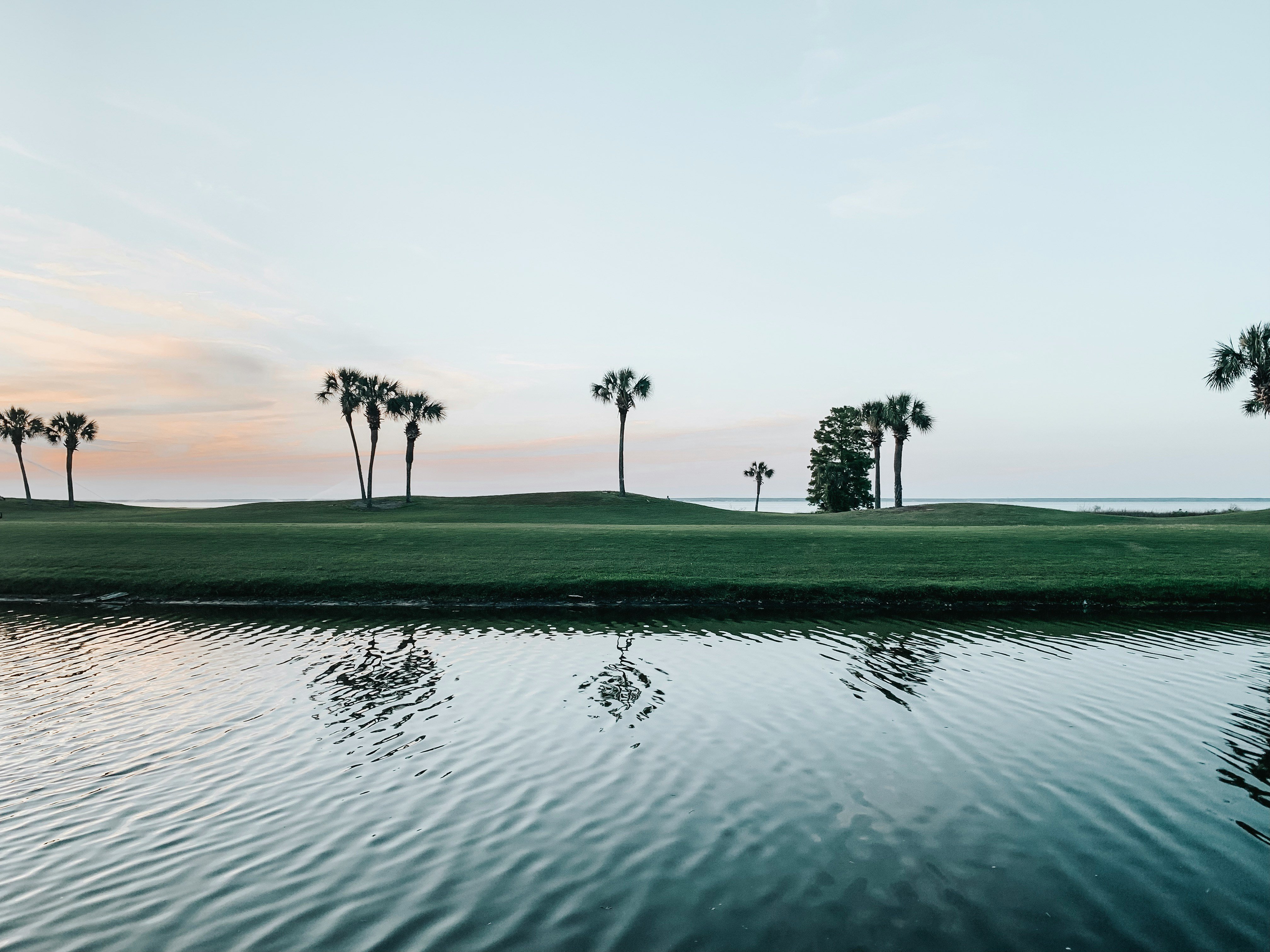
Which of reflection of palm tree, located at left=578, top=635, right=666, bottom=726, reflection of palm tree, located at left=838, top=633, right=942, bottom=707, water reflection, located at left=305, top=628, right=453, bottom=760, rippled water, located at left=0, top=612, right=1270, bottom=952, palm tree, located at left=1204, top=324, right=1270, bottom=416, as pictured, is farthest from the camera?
palm tree, located at left=1204, top=324, right=1270, bottom=416

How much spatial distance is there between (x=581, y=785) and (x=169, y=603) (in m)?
25.4

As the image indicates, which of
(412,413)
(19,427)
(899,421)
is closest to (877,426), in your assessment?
(899,421)

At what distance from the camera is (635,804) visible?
31.9ft

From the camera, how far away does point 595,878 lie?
25.3 feet

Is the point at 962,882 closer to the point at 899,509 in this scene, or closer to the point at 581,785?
the point at 581,785

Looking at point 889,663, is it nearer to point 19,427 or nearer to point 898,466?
point 898,466

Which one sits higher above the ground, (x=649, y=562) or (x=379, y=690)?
(x=649, y=562)

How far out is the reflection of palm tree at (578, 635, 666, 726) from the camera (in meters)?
14.1

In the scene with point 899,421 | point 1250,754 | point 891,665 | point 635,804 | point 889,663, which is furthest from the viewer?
point 899,421

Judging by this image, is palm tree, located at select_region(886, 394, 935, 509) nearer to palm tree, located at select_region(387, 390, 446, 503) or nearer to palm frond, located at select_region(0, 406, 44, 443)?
palm tree, located at select_region(387, 390, 446, 503)

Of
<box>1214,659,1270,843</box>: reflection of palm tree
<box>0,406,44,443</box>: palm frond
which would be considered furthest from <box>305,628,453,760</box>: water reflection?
<box>0,406,44,443</box>: palm frond

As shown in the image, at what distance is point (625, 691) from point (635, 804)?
5915 millimetres

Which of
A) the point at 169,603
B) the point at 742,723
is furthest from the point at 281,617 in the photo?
the point at 742,723

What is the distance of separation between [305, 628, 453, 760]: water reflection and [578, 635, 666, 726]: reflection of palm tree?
3.20 m
